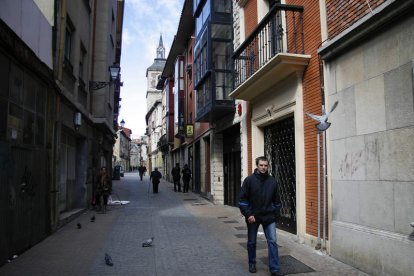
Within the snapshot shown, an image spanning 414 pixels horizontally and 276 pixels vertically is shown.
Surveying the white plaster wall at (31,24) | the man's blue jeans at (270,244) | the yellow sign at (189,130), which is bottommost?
the man's blue jeans at (270,244)

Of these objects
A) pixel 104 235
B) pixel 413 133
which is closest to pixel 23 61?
pixel 104 235

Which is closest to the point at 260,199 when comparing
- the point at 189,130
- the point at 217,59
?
the point at 217,59

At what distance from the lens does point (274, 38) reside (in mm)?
9781

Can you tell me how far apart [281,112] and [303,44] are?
5.67 ft

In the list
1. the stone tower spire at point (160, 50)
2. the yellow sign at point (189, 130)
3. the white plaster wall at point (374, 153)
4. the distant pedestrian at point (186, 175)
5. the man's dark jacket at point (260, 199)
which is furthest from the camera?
the stone tower spire at point (160, 50)

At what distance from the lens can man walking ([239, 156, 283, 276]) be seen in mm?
5934

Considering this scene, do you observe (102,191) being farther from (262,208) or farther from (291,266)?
(262,208)

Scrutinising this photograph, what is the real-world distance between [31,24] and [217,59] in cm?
843

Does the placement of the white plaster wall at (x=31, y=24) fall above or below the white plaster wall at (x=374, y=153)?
above

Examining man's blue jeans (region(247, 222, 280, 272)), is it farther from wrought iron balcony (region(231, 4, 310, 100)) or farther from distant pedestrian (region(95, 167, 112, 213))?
distant pedestrian (region(95, 167, 112, 213))

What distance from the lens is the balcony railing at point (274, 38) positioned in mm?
8891

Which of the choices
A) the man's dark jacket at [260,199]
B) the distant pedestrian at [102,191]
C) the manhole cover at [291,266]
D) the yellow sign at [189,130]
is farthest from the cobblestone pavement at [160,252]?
the yellow sign at [189,130]

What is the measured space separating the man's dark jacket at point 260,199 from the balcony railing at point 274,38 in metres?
3.77

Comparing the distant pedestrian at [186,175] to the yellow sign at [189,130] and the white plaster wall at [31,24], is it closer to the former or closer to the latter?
the yellow sign at [189,130]
